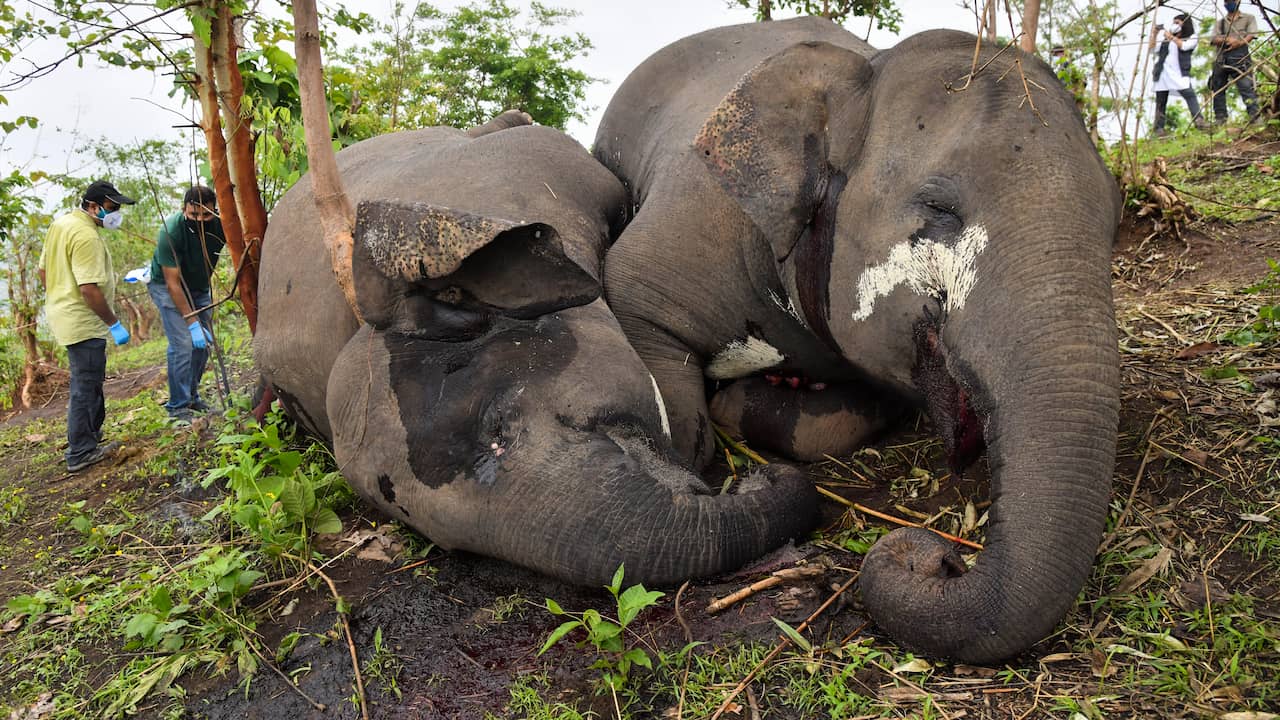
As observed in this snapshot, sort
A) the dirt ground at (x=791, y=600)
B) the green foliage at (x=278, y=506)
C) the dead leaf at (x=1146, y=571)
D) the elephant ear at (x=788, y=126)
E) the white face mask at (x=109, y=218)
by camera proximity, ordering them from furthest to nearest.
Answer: the white face mask at (x=109, y=218) < the green foliage at (x=278, y=506) < the elephant ear at (x=788, y=126) < the dead leaf at (x=1146, y=571) < the dirt ground at (x=791, y=600)

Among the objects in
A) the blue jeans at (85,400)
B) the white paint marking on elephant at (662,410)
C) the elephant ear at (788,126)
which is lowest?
the blue jeans at (85,400)

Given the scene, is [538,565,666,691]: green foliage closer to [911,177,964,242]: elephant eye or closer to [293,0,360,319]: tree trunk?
[911,177,964,242]: elephant eye

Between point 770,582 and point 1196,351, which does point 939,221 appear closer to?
point 770,582

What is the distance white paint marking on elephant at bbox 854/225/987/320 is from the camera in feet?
8.10

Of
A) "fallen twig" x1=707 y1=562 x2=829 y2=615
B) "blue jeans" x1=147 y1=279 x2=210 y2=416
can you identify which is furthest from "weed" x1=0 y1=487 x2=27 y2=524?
"fallen twig" x1=707 y1=562 x2=829 y2=615

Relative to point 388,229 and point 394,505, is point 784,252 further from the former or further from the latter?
point 394,505

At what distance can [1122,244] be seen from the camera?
5316 millimetres

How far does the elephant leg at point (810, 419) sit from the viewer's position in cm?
354

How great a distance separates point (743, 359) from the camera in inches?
144

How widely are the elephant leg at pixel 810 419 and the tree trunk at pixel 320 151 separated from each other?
1.67 metres

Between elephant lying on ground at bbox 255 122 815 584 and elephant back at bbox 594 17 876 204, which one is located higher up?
elephant back at bbox 594 17 876 204

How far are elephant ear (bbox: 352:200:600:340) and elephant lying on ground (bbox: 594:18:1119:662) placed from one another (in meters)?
0.62

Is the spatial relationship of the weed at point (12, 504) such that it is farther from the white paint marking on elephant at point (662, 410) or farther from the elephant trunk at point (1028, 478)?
the elephant trunk at point (1028, 478)

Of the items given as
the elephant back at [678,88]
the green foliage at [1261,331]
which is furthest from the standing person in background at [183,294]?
the green foliage at [1261,331]
